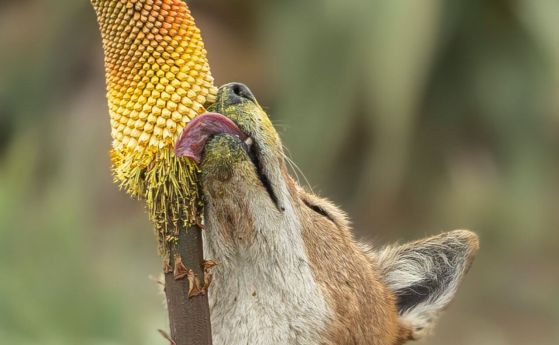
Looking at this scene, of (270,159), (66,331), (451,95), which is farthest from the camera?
(451,95)

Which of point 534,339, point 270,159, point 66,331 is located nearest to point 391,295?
point 270,159

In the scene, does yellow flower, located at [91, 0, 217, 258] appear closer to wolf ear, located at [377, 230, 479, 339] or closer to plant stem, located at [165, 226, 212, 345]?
plant stem, located at [165, 226, 212, 345]

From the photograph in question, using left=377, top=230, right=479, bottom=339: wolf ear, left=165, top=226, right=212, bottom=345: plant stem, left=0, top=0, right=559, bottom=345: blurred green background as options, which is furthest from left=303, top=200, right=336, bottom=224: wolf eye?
left=0, top=0, right=559, bottom=345: blurred green background

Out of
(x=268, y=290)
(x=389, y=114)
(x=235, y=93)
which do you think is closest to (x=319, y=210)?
(x=268, y=290)

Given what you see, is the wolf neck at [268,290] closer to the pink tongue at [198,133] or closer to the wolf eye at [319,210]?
the wolf eye at [319,210]

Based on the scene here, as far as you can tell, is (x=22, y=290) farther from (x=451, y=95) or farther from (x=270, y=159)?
(x=451, y=95)
